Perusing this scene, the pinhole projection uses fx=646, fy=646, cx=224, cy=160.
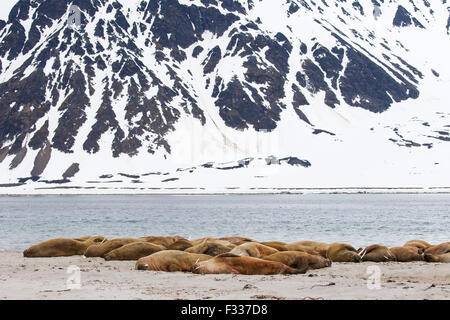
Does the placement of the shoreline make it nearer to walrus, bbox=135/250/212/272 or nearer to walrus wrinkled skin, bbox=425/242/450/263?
walrus wrinkled skin, bbox=425/242/450/263

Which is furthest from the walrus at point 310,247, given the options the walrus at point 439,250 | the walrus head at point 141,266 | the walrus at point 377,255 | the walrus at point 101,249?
the walrus at point 101,249

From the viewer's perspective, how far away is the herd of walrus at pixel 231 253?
1972cm

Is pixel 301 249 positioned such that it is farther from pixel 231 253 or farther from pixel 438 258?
pixel 438 258

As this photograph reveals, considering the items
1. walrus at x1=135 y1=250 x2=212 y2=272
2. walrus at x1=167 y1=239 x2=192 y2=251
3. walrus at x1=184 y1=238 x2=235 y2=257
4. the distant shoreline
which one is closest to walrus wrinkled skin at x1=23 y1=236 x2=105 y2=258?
walrus at x1=167 y1=239 x2=192 y2=251

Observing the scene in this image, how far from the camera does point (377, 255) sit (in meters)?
24.7

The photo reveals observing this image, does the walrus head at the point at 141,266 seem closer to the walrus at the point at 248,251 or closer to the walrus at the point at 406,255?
the walrus at the point at 248,251

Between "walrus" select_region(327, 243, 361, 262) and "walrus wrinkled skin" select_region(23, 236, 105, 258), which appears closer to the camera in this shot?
"walrus" select_region(327, 243, 361, 262)

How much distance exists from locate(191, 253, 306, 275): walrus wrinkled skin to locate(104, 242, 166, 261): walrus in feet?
17.1

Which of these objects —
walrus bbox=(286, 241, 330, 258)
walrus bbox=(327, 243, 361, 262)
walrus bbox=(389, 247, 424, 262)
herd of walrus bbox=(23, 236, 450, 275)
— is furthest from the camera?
walrus bbox=(286, 241, 330, 258)

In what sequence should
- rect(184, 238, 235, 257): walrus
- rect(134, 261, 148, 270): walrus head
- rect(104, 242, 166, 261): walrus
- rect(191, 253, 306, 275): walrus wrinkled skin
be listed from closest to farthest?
1. rect(191, 253, 306, 275): walrus wrinkled skin
2. rect(134, 261, 148, 270): walrus head
3. rect(184, 238, 235, 257): walrus
4. rect(104, 242, 166, 261): walrus

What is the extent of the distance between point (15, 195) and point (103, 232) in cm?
13898

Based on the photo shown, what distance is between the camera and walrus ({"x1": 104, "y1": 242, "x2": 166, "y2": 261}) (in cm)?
2478
